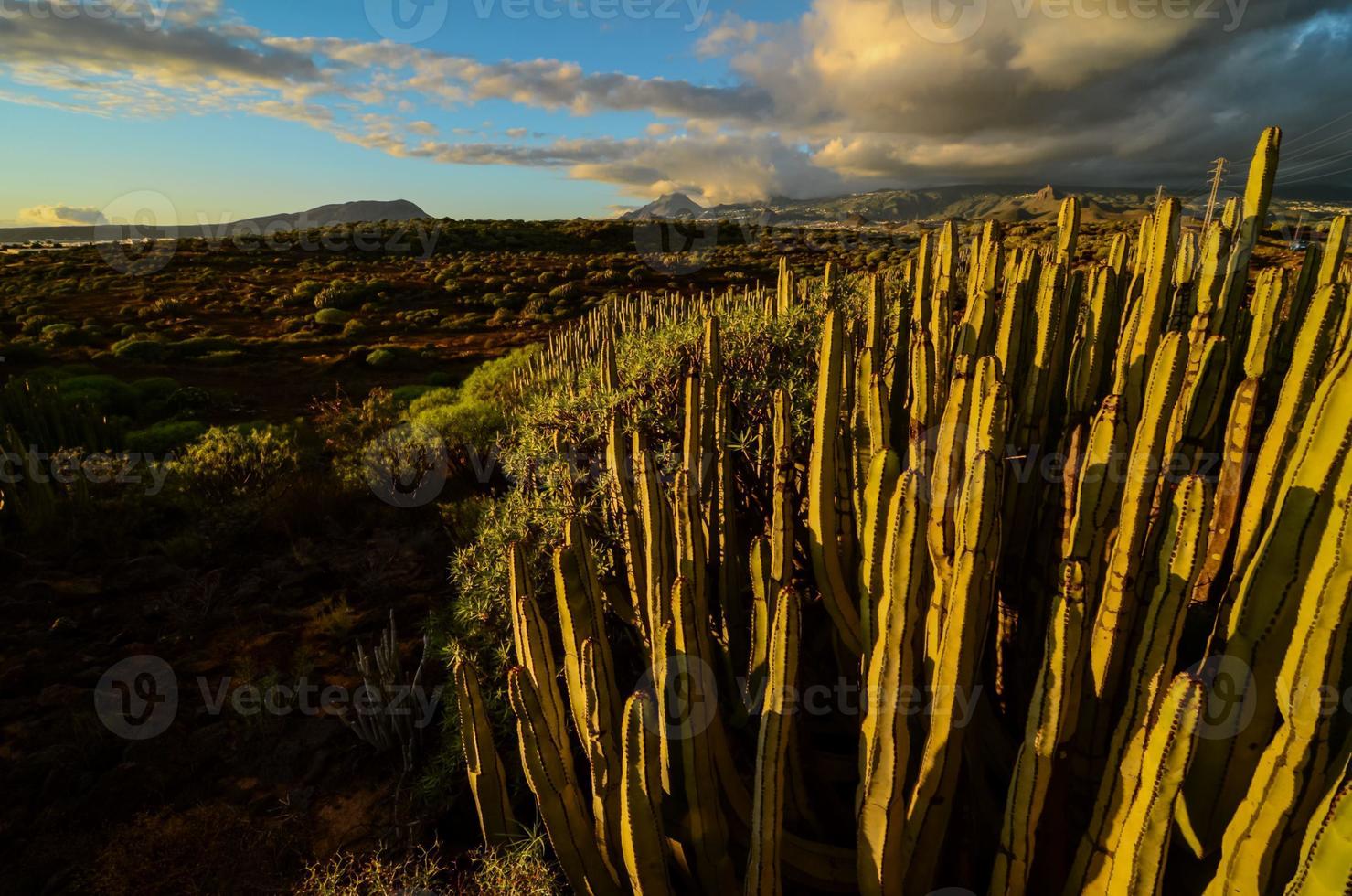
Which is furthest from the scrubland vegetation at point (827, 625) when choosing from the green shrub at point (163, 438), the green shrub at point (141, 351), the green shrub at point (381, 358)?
the green shrub at point (141, 351)

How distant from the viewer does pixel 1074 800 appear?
6.47 ft

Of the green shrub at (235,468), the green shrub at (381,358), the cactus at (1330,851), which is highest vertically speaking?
the cactus at (1330,851)

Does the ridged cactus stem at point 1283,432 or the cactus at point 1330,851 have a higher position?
the ridged cactus stem at point 1283,432

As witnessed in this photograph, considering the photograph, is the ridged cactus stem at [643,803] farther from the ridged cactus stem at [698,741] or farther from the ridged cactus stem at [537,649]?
the ridged cactus stem at [537,649]

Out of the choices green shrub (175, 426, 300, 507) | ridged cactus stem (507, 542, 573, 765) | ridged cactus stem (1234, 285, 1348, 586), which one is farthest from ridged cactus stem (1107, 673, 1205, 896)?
green shrub (175, 426, 300, 507)

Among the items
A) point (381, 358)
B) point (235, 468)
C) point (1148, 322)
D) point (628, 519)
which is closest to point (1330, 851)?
point (1148, 322)

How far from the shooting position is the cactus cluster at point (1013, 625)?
1395 mm

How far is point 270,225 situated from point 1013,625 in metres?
83.3

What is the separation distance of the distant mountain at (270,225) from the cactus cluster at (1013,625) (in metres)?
63.4

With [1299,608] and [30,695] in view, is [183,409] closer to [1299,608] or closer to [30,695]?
[30,695]

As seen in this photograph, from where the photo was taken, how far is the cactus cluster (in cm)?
139

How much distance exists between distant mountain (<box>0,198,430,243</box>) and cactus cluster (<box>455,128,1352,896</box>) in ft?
208

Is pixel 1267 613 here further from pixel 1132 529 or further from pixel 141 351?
pixel 141 351

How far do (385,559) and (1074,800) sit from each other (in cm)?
510
